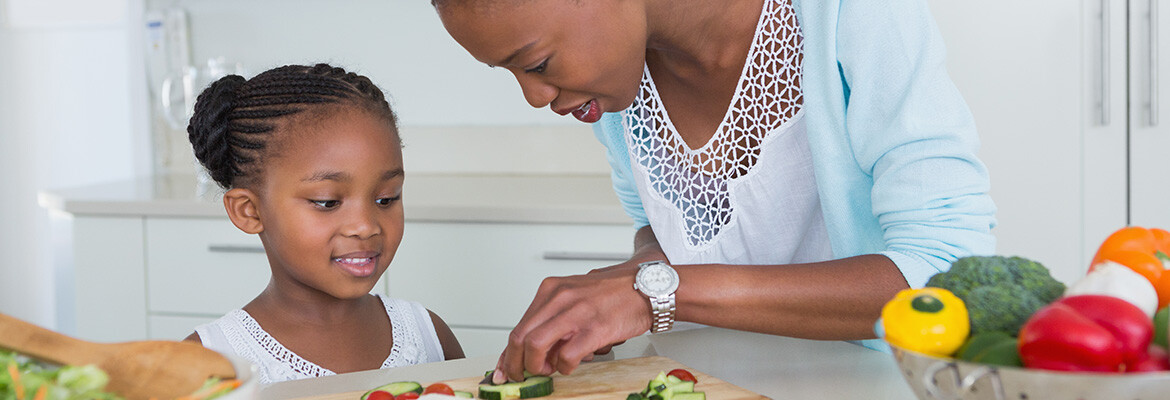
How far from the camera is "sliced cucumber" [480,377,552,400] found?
3.10 ft

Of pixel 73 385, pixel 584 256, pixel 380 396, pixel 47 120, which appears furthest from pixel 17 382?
pixel 47 120

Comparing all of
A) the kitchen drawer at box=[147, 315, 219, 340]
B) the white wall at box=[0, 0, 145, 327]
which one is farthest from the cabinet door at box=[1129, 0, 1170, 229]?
the white wall at box=[0, 0, 145, 327]

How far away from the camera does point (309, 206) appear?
4.43 ft

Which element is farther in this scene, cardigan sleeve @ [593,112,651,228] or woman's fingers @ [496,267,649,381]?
cardigan sleeve @ [593,112,651,228]

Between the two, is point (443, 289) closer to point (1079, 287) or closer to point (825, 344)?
point (825, 344)

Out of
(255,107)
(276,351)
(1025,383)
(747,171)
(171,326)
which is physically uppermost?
(255,107)

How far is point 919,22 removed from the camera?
1.10 meters

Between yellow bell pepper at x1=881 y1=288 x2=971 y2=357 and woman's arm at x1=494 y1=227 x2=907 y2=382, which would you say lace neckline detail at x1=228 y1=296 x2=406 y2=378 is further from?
yellow bell pepper at x1=881 y1=288 x2=971 y2=357

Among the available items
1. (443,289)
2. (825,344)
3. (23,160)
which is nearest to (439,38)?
(443,289)

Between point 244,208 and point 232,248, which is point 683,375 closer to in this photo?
point 244,208

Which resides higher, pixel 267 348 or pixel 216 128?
pixel 216 128

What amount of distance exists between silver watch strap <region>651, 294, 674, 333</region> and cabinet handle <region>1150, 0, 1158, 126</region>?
1750 mm

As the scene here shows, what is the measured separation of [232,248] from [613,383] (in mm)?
1683

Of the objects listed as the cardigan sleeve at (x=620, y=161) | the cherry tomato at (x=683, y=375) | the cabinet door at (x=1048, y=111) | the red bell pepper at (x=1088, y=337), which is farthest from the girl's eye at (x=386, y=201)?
the cabinet door at (x=1048, y=111)
